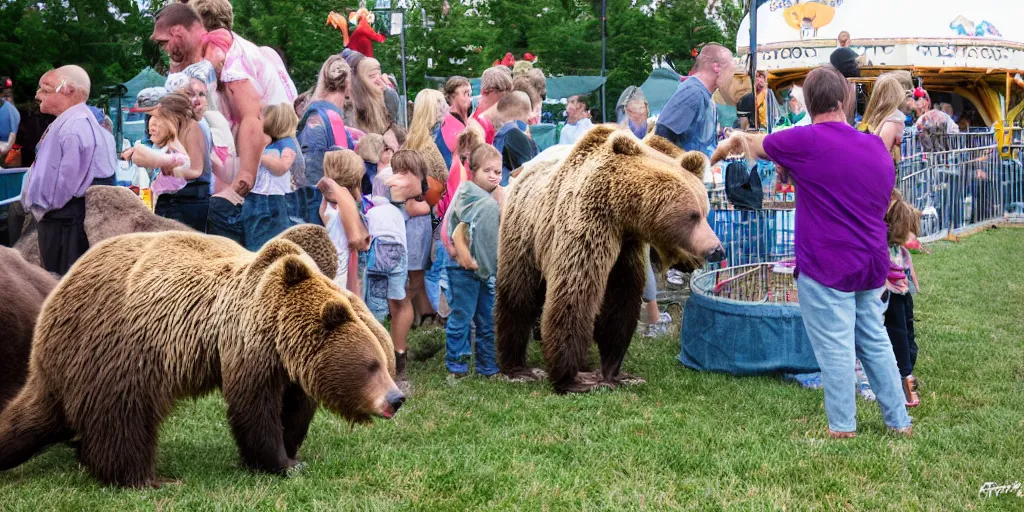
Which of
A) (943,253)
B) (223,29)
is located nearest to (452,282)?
(223,29)

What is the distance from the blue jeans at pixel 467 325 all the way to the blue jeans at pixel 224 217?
5.38 ft

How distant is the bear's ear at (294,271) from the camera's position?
14.7 feet

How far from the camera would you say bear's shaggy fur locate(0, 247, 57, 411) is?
5145 millimetres

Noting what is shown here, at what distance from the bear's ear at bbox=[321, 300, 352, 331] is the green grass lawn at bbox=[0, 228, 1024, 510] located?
0.86m

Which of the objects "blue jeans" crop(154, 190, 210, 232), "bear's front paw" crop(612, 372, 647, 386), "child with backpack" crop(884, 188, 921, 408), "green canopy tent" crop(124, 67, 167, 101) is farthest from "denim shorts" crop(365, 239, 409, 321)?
"green canopy tent" crop(124, 67, 167, 101)

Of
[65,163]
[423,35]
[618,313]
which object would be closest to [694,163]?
[618,313]

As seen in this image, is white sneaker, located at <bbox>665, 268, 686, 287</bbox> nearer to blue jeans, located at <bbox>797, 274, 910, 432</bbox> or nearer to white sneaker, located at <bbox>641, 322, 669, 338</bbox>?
white sneaker, located at <bbox>641, 322, 669, 338</bbox>

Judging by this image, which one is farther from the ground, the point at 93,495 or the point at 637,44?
the point at 637,44

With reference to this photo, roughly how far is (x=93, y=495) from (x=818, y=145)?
4.16 meters

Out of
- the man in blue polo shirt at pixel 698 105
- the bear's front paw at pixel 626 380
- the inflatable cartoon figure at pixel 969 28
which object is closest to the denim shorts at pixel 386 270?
the bear's front paw at pixel 626 380

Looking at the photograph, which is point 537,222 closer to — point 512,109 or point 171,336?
point 512,109

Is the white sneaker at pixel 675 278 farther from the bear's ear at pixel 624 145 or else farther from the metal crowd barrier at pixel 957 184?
the metal crowd barrier at pixel 957 184

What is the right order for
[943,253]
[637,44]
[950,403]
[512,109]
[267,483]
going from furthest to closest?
[637,44] < [943,253] < [512,109] < [950,403] < [267,483]

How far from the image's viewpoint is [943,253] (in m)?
13.7
